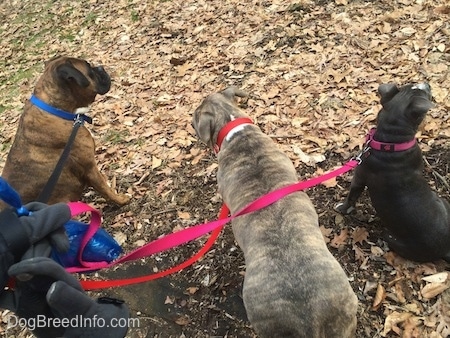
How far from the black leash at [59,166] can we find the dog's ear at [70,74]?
42cm

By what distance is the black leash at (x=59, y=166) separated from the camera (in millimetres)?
4348

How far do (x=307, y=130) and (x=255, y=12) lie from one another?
3.38 metres

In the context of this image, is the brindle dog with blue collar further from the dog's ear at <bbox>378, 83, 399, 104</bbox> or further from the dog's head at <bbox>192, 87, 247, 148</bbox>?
the dog's ear at <bbox>378, 83, 399, 104</bbox>

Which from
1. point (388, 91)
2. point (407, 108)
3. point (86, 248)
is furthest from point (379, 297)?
point (86, 248)

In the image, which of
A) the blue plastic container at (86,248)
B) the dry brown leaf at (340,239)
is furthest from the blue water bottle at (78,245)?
the dry brown leaf at (340,239)

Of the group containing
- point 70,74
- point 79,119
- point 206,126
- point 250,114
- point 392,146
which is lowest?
point 250,114

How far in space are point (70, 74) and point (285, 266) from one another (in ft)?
12.0

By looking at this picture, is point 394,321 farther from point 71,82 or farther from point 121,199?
point 71,82

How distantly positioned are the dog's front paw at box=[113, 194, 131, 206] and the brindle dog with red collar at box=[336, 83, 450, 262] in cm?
335

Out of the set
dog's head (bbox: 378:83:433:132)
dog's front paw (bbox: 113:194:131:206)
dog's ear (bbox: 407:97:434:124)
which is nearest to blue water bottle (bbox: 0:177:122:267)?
dog's front paw (bbox: 113:194:131:206)

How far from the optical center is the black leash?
4.35m

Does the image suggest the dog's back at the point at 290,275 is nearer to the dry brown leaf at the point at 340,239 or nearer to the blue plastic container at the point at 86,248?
the blue plastic container at the point at 86,248

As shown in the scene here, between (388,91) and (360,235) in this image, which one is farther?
(360,235)

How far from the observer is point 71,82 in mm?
5270
